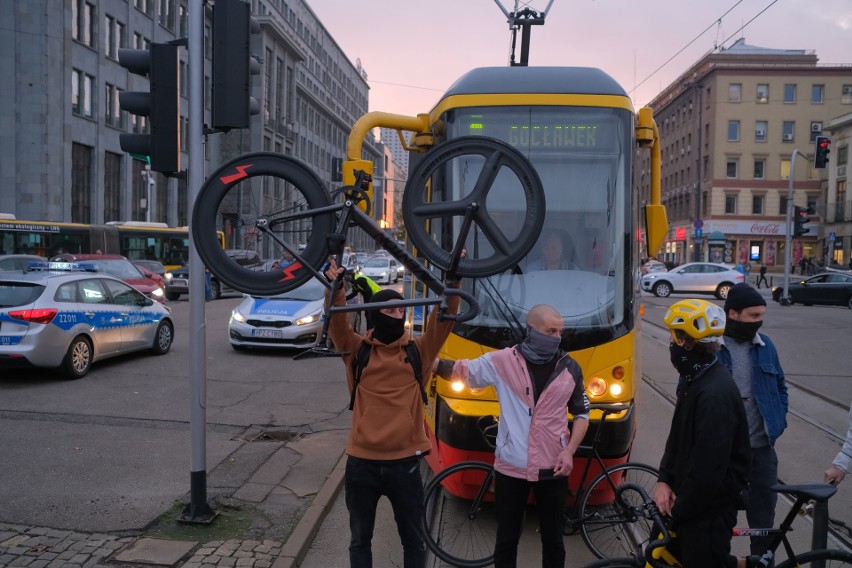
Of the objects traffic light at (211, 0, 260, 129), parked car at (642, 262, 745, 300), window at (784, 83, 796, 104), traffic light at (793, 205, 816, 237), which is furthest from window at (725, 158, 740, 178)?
traffic light at (211, 0, 260, 129)

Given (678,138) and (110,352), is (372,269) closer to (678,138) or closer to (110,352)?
(110,352)

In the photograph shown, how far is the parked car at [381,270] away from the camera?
37469mm

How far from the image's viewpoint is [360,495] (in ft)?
12.5

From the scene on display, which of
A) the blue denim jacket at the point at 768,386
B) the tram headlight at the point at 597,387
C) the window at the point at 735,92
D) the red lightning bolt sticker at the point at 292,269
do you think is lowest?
the tram headlight at the point at 597,387

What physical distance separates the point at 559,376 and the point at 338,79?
335 ft

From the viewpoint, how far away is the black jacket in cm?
314

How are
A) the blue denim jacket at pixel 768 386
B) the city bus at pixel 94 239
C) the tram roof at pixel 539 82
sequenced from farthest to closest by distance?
the city bus at pixel 94 239 < the tram roof at pixel 539 82 < the blue denim jacket at pixel 768 386

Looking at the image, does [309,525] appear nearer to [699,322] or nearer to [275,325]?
[699,322]

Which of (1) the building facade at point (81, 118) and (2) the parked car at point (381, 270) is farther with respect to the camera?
(1) the building facade at point (81, 118)

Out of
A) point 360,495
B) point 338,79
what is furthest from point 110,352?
point 338,79

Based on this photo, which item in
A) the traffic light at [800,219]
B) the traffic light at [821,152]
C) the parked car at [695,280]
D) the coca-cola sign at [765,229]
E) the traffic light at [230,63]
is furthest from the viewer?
the coca-cola sign at [765,229]

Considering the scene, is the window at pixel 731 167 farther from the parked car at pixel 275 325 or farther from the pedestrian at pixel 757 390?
the pedestrian at pixel 757 390

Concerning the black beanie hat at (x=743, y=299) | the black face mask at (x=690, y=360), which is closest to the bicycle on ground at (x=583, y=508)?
the black beanie hat at (x=743, y=299)

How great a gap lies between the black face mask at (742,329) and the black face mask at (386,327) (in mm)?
2012
